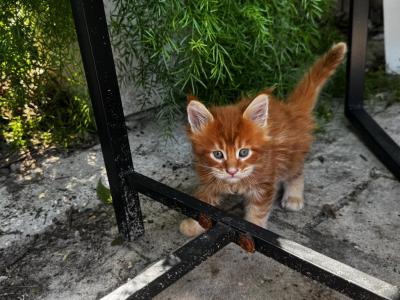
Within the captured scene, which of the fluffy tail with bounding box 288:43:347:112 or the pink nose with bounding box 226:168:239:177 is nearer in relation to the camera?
the pink nose with bounding box 226:168:239:177

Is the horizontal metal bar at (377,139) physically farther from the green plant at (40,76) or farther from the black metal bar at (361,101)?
the green plant at (40,76)

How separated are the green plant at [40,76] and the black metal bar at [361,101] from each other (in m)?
1.08

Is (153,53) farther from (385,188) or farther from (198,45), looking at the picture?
(385,188)

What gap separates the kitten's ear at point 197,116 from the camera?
134cm

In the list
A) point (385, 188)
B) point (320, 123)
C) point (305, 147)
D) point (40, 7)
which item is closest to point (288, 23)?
point (320, 123)

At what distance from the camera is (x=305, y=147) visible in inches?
62.7

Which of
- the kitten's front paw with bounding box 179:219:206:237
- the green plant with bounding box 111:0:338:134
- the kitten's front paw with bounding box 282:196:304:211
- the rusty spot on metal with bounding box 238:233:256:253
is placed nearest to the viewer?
the rusty spot on metal with bounding box 238:233:256:253

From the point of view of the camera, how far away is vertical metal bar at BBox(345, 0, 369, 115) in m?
1.89

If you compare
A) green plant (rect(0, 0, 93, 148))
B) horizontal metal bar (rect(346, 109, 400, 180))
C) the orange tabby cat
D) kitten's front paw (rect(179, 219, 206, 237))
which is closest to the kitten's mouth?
the orange tabby cat

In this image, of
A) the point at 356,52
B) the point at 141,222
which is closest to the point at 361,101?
the point at 356,52

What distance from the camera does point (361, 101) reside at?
6.83 feet

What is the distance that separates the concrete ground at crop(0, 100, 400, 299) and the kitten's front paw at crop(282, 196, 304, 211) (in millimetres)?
20

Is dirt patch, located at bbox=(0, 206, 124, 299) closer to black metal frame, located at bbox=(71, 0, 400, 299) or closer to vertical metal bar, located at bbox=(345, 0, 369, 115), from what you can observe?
black metal frame, located at bbox=(71, 0, 400, 299)

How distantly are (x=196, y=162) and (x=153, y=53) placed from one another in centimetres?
55
